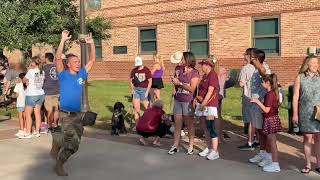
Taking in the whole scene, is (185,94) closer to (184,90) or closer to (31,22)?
(184,90)

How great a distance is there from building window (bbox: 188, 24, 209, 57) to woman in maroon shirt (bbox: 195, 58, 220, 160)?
50.8 ft

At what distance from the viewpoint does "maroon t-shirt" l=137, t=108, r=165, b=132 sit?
10.1 m

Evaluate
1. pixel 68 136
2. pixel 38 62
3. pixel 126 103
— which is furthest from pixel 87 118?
pixel 126 103

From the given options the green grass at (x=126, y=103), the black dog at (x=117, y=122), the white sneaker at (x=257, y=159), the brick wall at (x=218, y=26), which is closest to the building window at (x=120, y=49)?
the brick wall at (x=218, y=26)

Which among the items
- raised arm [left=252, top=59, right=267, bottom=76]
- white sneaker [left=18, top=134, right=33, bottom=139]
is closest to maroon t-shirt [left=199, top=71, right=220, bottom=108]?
raised arm [left=252, top=59, right=267, bottom=76]

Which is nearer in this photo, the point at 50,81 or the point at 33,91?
the point at 33,91

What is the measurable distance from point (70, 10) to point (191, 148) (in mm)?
10999

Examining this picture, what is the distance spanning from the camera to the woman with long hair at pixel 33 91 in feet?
37.4

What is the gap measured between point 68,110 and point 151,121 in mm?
2341

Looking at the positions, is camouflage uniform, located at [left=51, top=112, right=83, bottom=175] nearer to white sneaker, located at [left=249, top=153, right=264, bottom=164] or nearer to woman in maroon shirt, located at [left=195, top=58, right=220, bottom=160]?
woman in maroon shirt, located at [left=195, top=58, right=220, bottom=160]

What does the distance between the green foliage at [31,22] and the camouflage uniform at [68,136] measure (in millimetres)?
8850

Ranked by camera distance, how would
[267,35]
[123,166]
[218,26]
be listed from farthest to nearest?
[218,26] → [267,35] → [123,166]

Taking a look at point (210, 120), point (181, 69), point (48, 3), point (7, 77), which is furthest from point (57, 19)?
point (210, 120)

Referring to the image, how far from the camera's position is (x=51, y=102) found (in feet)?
39.9
